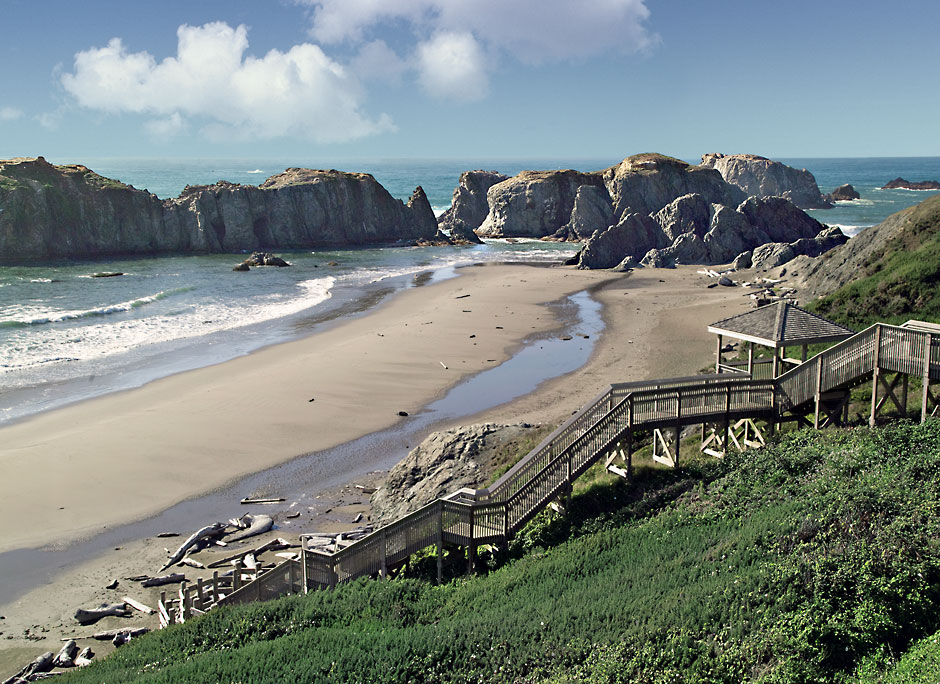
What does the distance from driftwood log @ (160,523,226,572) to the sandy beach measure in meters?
0.36

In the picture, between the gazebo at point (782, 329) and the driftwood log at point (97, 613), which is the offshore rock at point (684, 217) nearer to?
the gazebo at point (782, 329)

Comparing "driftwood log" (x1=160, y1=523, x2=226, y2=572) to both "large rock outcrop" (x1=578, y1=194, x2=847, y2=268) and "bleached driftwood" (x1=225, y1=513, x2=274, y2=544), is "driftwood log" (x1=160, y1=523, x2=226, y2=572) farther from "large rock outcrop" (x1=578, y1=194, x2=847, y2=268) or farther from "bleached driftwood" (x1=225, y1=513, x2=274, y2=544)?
"large rock outcrop" (x1=578, y1=194, x2=847, y2=268)

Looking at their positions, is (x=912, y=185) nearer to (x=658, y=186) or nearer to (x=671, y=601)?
(x=658, y=186)

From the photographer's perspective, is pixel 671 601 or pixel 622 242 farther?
pixel 622 242

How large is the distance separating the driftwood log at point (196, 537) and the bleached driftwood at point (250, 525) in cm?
30

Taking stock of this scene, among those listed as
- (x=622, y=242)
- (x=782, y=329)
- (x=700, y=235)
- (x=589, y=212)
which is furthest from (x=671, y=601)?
(x=589, y=212)

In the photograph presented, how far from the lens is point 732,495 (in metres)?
12.9

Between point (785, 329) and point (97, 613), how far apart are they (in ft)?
47.6

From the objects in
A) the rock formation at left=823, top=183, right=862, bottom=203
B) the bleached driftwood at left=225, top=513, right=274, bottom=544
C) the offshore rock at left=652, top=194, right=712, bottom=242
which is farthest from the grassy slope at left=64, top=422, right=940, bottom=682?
the rock formation at left=823, top=183, right=862, bottom=203

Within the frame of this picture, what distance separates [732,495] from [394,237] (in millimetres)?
85474

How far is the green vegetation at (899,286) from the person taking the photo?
2527cm

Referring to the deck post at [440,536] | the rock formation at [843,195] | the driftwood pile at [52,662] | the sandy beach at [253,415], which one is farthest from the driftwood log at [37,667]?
the rock formation at [843,195]

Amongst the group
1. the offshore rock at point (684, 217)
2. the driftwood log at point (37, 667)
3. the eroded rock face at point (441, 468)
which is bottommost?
the driftwood log at point (37, 667)

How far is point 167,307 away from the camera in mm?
49188
